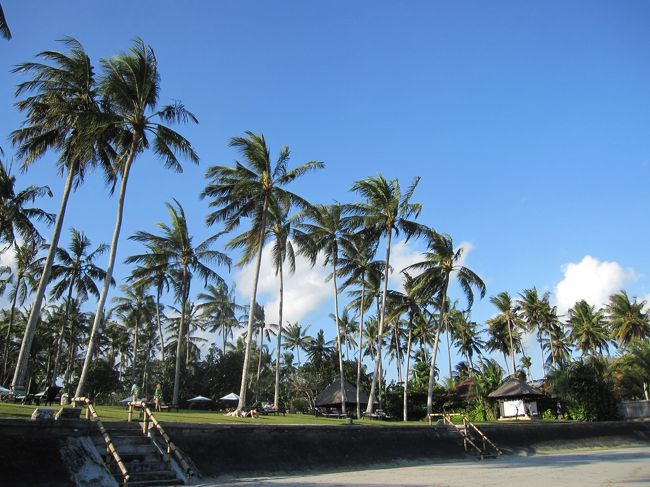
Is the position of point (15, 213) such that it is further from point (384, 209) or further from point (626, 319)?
point (626, 319)

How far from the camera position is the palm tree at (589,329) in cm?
5856

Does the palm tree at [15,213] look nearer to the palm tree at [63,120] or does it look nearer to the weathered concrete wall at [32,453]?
the palm tree at [63,120]

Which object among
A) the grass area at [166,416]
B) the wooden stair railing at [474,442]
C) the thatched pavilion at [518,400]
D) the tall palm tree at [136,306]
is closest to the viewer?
the grass area at [166,416]

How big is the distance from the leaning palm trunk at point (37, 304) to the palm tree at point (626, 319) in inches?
2139

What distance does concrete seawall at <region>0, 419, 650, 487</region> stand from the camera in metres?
10.3

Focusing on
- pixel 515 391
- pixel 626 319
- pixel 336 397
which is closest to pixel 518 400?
pixel 515 391

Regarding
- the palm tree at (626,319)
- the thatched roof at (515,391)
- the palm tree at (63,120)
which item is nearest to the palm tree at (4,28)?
the palm tree at (63,120)

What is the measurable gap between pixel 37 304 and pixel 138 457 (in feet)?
34.4

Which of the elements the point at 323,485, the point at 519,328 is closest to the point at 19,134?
the point at 323,485

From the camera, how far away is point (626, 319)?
52.7 m

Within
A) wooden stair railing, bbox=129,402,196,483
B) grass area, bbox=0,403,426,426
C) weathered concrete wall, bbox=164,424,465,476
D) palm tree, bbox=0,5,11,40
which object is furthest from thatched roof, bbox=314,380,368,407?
palm tree, bbox=0,5,11,40

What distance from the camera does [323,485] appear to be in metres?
12.0

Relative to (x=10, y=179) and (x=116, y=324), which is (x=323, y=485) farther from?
(x=116, y=324)

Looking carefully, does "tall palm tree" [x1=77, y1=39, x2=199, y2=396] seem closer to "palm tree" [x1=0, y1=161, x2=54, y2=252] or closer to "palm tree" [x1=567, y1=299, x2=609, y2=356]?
"palm tree" [x1=0, y1=161, x2=54, y2=252]
